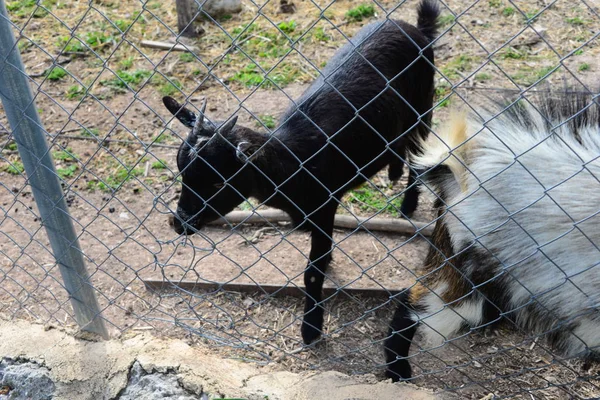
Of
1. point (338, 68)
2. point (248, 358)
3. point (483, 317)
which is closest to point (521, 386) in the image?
point (483, 317)

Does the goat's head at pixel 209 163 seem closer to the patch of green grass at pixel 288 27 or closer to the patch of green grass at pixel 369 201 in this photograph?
the patch of green grass at pixel 369 201

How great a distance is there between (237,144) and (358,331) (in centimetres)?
127

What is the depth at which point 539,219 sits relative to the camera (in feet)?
7.59

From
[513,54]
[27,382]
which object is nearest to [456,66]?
[513,54]

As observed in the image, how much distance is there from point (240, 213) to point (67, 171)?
1521 mm

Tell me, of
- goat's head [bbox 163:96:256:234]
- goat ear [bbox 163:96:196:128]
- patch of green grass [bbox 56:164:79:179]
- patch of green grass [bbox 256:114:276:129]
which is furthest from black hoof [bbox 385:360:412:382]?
patch of green grass [bbox 56:164:79:179]

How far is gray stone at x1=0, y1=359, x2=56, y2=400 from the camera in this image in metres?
2.78

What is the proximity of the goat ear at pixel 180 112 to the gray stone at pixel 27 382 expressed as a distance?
1.35 meters

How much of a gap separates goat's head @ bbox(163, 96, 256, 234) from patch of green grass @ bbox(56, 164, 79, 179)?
1865 millimetres

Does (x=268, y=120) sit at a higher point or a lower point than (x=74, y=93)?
higher

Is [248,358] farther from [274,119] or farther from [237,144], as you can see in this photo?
[274,119]

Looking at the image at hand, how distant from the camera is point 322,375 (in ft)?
8.91

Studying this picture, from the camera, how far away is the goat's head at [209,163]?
2922 millimetres

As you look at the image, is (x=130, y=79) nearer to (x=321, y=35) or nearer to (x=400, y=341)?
(x=321, y=35)
